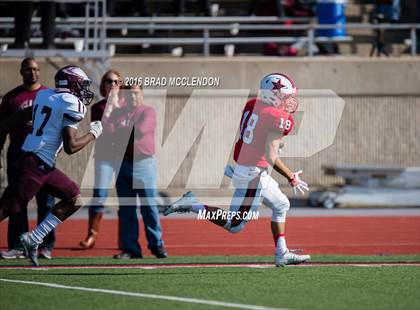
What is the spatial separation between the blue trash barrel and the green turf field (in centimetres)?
1143

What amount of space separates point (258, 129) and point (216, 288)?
1956mm

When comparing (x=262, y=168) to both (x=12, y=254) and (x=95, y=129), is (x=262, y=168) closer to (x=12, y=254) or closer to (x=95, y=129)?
(x=95, y=129)

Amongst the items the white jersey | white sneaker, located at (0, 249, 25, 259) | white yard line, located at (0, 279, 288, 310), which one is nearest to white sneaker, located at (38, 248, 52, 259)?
white sneaker, located at (0, 249, 25, 259)

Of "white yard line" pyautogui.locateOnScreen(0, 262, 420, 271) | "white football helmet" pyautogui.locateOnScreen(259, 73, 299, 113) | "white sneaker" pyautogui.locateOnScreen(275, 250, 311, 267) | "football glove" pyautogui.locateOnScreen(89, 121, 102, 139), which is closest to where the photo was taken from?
"football glove" pyautogui.locateOnScreen(89, 121, 102, 139)

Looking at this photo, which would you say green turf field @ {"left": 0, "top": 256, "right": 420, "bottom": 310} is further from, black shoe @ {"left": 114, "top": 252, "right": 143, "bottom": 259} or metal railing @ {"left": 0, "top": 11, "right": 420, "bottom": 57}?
metal railing @ {"left": 0, "top": 11, "right": 420, "bottom": 57}

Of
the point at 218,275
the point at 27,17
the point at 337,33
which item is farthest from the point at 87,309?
the point at 337,33

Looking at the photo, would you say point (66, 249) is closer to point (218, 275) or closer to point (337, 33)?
point (218, 275)

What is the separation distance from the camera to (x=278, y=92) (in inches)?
396

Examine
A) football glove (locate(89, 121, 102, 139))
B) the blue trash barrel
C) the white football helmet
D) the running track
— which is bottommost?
the running track

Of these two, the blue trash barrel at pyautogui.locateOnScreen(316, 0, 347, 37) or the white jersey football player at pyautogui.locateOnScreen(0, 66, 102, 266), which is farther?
the blue trash barrel at pyautogui.locateOnScreen(316, 0, 347, 37)

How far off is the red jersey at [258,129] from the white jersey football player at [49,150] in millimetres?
1411

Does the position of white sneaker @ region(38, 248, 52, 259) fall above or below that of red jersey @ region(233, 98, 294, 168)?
below

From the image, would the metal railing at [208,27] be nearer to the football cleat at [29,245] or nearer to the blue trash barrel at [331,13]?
the blue trash barrel at [331,13]

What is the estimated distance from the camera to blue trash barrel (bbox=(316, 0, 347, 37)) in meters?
21.0
